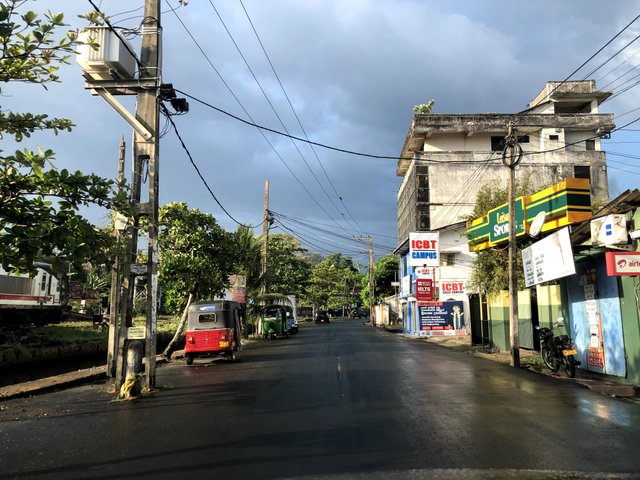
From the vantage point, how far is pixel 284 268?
58844mm

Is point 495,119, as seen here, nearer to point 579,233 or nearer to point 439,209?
point 439,209

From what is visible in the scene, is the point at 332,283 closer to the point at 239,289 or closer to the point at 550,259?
the point at 239,289

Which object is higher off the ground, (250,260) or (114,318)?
(250,260)

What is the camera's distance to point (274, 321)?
3562 centimetres

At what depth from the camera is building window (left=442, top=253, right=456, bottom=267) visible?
136ft

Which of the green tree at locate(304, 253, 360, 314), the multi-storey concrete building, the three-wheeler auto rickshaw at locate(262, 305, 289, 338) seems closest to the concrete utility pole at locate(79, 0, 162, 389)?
the three-wheeler auto rickshaw at locate(262, 305, 289, 338)

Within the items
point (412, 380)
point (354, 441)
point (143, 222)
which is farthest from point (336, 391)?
point (143, 222)

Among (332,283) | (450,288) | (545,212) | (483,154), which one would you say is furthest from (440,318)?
(332,283)

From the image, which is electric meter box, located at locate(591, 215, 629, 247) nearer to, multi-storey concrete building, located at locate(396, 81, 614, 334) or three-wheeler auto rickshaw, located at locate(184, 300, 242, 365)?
three-wheeler auto rickshaw, located at locate(184, 300, 242, 365)

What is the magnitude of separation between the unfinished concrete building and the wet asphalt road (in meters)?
37.1

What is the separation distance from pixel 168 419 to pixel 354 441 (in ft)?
11.3

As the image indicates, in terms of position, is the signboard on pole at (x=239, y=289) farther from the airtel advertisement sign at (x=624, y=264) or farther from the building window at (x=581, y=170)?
the building window at (x=581, y=170)

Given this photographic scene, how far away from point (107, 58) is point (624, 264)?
11.9m

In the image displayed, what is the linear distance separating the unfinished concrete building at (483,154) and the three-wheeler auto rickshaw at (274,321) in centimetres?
1799
